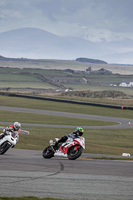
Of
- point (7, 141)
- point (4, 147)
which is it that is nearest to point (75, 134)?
point (7, 141)

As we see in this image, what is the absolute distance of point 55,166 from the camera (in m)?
18.7

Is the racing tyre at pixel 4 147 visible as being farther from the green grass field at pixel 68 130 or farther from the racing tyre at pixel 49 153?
the green grass field at pixel 68 130

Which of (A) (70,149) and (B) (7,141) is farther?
(B) (7,141)

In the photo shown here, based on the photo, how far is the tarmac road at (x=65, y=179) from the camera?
13.3m

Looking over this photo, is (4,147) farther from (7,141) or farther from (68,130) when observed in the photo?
(68,130)

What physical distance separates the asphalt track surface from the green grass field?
11.3m

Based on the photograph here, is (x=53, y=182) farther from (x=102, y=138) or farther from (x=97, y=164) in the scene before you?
(x=102, y=138)

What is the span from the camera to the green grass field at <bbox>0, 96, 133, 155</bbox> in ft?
112

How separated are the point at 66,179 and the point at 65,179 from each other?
41 millimetres

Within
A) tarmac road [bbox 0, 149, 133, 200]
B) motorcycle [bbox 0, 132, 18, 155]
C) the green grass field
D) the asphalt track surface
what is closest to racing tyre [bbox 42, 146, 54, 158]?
the asphalt track surface

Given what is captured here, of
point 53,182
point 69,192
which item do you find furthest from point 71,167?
point 69,192

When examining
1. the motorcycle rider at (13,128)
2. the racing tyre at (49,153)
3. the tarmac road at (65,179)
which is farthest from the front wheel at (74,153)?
the motorcycle rider at (13,128)

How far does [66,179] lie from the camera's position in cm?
1550

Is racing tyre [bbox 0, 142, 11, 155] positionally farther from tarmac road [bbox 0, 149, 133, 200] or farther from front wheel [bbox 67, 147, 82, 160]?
front wheel [bbox 67, 147, 82, 160]
